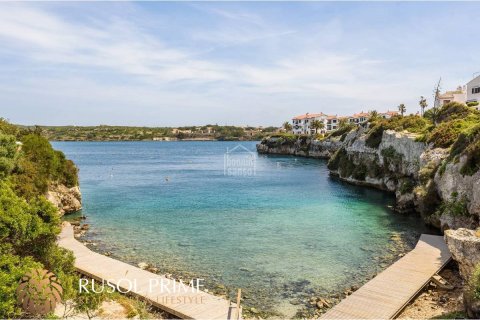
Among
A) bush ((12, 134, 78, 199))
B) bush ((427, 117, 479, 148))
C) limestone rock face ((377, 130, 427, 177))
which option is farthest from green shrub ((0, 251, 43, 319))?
limestone rock face ((377, 130, 427, 177))

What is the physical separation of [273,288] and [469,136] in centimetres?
2368

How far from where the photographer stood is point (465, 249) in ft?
64.1

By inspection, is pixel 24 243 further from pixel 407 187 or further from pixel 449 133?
pixel 449 133

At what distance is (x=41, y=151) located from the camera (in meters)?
39.5

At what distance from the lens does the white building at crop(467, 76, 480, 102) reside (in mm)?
70875

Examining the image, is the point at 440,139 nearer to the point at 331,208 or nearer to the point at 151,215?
the point at 331,208

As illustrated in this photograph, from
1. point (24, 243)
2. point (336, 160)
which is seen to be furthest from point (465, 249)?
point (336, 160)

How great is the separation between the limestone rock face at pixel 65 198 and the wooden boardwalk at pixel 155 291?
16535 mm

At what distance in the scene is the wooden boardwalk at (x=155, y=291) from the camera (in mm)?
17906

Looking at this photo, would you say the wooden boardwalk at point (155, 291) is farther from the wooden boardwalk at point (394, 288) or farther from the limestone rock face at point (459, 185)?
the limestone rock face at point (459, 185)

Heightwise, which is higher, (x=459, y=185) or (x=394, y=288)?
(x=459, y=185)

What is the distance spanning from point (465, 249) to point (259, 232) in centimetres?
1825

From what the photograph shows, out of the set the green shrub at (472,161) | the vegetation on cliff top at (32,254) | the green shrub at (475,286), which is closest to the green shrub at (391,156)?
the green shrub at (472,161)

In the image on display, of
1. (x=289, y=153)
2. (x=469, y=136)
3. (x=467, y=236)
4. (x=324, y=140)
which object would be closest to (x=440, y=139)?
(x=469, y=136)
